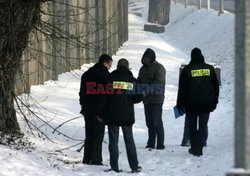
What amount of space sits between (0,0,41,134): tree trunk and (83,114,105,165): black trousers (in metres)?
1.27

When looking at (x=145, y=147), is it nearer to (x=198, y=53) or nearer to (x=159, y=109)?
(x=159, y=109)

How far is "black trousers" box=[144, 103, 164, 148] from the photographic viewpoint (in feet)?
37.8

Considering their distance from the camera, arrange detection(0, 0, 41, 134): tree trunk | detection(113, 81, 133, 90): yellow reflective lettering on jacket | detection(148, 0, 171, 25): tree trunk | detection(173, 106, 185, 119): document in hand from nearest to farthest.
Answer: detection(113, 81, 133, 90): yellow reflective lettering on jacket → detection(0, 0, 41, 134): tree trunk → detection(173, 106, 185, 119): document in hand → detection(148, 0, 171, 25): tree trunk

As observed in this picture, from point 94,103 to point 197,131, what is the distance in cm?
188

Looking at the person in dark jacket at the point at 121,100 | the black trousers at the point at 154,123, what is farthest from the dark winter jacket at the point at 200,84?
the person in dark jacket at the point at 121,100

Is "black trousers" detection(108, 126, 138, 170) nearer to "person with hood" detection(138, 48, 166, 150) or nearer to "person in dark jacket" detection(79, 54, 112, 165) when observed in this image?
"person in dark jacket" detection(79, 54, 112, 165)

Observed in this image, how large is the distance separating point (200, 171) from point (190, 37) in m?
27.2

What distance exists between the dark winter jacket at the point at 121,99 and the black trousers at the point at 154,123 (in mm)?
1944

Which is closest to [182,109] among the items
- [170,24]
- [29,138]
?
[29,138]

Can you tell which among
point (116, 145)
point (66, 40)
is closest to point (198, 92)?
point (116, 145)

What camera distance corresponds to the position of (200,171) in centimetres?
943

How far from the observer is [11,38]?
987 cm

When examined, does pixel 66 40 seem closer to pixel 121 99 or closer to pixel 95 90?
pixel 95 90

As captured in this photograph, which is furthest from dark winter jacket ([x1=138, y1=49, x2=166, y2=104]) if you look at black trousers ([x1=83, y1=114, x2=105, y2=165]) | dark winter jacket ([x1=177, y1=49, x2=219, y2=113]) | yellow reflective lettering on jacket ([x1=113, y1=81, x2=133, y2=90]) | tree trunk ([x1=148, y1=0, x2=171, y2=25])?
tree trunk ([x1=148, y1=0, x2=171, y2=25])
